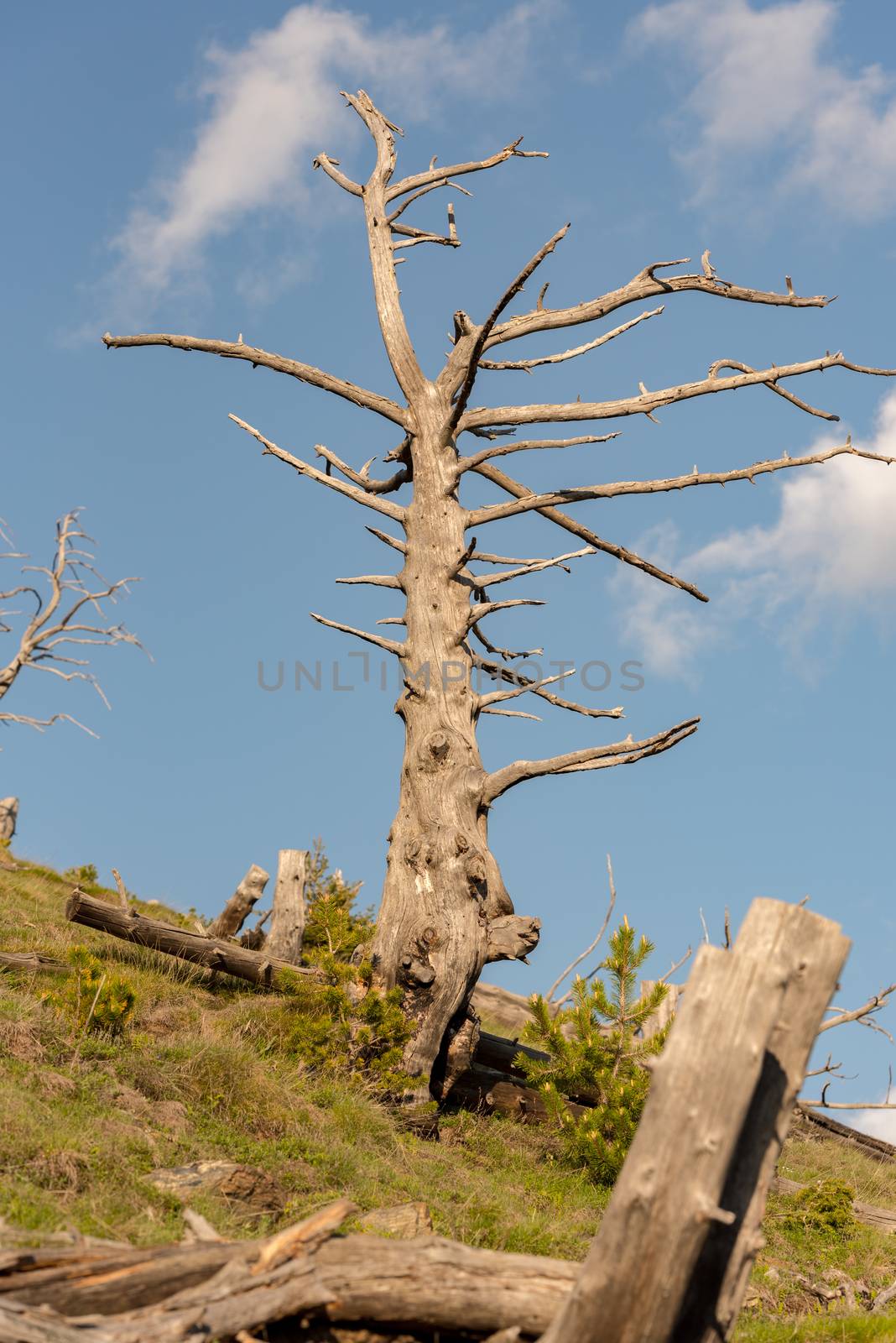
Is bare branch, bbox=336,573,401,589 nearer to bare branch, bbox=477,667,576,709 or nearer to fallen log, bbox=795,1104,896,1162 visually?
bare branch, bbox=477,667,576,709

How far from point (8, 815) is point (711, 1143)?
22502 millimetres

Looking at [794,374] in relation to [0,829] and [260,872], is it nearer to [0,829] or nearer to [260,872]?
[260,872]

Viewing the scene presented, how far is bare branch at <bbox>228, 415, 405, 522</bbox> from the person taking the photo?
512 inches

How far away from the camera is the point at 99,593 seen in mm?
23734

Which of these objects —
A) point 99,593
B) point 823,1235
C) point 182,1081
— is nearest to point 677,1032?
point 182,1081

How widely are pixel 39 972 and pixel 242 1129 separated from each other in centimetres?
344

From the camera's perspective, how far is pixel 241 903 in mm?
13102

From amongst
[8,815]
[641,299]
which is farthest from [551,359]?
[8,815]

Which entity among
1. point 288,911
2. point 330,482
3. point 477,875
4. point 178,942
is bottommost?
point 178,942

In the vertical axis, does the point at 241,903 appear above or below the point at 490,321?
below

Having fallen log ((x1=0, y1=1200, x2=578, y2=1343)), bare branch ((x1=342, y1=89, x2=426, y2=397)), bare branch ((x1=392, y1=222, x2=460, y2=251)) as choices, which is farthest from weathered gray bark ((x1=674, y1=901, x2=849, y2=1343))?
bare branch ((x1=392, y1=222, x2=460, y2=251))

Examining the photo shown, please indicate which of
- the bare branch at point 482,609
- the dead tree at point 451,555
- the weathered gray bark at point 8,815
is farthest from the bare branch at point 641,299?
the weathered gray bark at point 8,815

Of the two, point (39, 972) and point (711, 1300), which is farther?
point (39, 972)

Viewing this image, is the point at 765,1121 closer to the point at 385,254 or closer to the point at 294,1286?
the point at 294,1286
